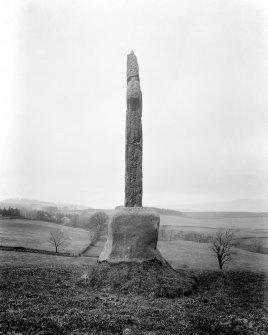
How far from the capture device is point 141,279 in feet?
43.2

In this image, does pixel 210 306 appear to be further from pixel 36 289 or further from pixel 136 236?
pixel 36 289

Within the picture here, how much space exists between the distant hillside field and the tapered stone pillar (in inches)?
1322

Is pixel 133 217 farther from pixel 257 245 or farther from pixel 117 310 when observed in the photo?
pixel 257 245

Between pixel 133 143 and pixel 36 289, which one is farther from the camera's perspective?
pixel 133 143

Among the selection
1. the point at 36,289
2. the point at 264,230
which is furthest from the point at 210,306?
the point at 264,230

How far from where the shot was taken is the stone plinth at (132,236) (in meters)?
14.4

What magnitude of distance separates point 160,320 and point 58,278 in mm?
7623

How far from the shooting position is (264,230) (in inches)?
2675

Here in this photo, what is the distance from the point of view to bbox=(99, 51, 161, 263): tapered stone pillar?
47.6ft

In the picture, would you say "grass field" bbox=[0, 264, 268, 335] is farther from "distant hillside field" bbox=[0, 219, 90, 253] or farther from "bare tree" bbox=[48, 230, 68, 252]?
"bare tree" bbox=[48, 230, 68, 252]

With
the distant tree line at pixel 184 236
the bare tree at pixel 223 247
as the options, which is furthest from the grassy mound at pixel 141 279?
the distant tree line at pixel 184 236

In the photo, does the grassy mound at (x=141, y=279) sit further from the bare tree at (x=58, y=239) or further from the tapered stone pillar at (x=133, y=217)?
the bare tree at (x=58, y=239)

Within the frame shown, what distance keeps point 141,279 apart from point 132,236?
210 cm

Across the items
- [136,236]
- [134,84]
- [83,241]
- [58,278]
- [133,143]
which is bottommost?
[83,241]
